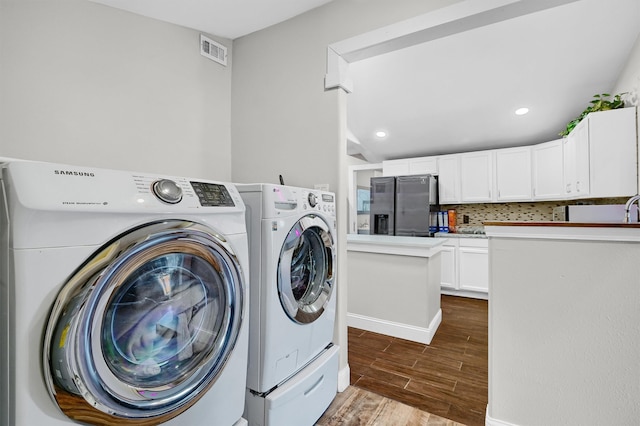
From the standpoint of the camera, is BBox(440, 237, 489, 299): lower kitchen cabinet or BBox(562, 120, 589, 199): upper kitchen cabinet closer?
BBox(562, 120, 589, 199): upper kitchen cabinet

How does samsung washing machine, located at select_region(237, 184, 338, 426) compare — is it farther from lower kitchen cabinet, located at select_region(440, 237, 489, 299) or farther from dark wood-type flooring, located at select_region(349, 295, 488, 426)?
lower kitchen cabinet, located at select_region(440, 237, 489, 299)

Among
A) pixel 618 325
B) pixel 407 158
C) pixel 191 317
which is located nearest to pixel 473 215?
pixel 407 158

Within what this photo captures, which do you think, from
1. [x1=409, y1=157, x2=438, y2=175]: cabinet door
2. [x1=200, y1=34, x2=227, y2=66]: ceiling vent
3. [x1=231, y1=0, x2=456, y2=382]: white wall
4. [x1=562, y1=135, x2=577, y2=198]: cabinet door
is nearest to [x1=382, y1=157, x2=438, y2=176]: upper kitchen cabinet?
[x1=409, y1=157, x2=438, y2=175]: cabinet door

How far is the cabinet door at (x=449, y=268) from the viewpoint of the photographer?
13.2 feet

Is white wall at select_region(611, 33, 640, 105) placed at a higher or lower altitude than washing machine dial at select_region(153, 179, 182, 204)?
higher

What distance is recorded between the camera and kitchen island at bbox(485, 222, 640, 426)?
3.99 ft

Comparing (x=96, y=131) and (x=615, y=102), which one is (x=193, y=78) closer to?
(x=96, y=131)

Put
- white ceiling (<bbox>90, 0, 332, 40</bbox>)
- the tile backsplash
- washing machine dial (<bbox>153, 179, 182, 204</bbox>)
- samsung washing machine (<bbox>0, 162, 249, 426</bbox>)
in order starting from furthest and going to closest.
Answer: the tile backsplash, white ceiling (<bbox>90, 0, 332, 40</bbox>), washing machine dial (<bbox>153, 179, 182, 204</bbox>), samsung washing machine (<bbox>0, 162, 249, 426</bbox>)

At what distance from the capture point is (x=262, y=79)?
2.15m

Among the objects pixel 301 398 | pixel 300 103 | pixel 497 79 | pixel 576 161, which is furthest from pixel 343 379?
pixel 497 79

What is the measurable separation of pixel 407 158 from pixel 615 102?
2798 mm

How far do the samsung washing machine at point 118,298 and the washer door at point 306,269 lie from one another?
0.29m

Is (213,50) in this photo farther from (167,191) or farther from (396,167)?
(396,167)

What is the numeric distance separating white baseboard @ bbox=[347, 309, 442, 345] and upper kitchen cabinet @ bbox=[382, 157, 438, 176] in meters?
2.44
